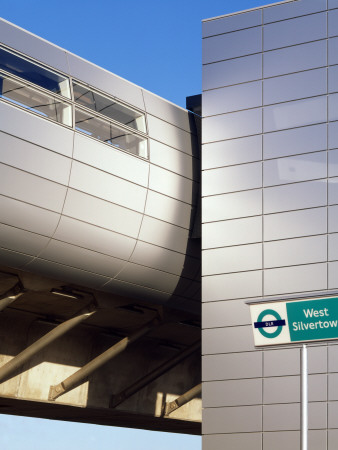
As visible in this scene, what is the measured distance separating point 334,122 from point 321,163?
3.94 ft

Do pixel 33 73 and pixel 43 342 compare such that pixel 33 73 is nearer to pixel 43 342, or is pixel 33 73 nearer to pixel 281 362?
pixel 43 342

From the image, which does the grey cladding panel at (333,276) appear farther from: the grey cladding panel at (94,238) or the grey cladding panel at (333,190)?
the grey cladding panel at (94,238)

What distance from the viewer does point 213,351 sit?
23984mm

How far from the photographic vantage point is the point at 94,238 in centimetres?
2619

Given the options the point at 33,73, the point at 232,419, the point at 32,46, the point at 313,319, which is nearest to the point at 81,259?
the point at 33,73

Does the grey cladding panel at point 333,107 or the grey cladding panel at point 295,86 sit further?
the grey cladding panel at point 295,86

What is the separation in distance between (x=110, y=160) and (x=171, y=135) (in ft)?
10.3

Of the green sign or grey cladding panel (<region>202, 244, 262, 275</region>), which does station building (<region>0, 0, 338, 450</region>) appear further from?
the green sign

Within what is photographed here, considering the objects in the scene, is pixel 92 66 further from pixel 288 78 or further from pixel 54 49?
pixel 288 78

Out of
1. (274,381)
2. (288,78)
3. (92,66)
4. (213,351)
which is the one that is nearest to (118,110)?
(92,66)

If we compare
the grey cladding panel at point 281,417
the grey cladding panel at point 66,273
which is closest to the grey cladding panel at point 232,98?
the grey cladding panel at point 66,273

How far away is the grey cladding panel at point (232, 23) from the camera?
25609 millimetres

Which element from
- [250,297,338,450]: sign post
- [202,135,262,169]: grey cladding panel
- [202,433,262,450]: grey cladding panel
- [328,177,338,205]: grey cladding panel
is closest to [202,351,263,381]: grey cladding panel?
[202,433,262,450]: grey cladding panel

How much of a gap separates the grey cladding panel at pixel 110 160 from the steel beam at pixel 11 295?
4672 mm
